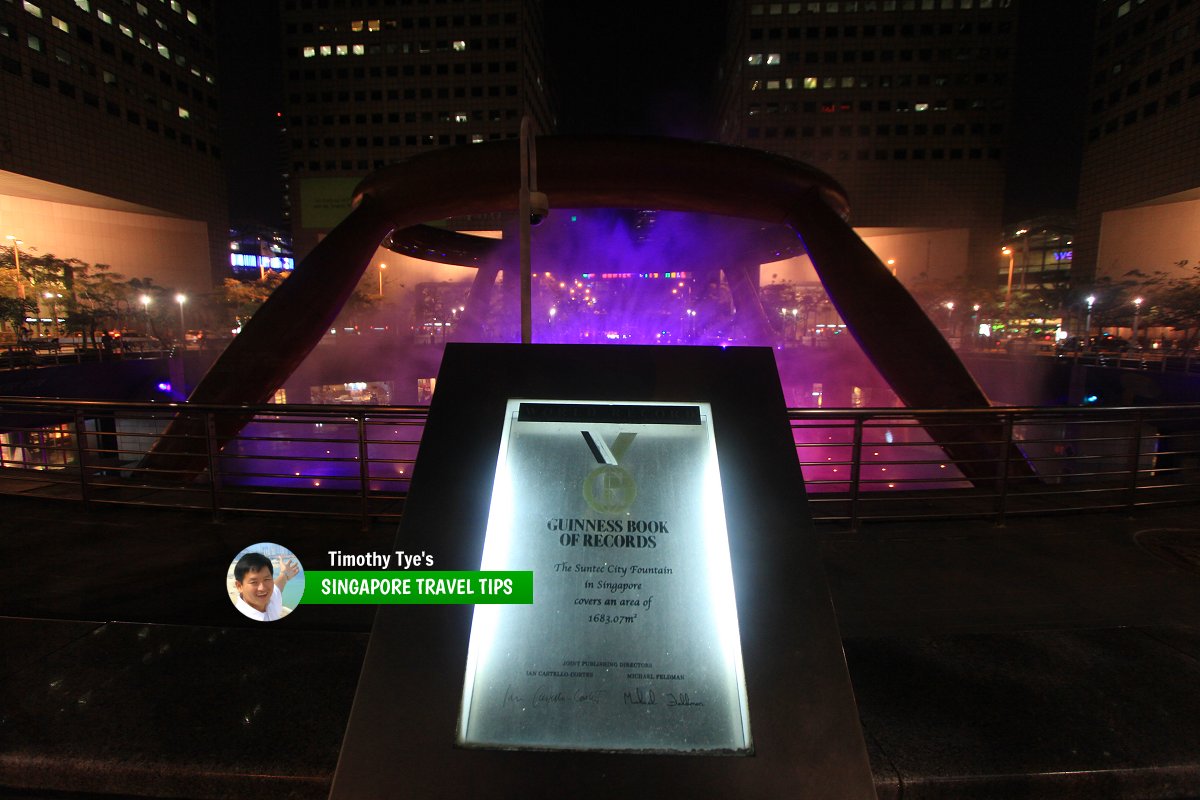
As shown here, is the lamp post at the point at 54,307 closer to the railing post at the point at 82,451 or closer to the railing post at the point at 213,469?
the railing post at the point at 82,451

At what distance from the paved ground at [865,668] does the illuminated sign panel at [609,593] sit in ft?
3.26

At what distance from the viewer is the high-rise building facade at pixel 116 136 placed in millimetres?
37500

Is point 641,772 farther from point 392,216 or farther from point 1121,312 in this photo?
point 1121,312

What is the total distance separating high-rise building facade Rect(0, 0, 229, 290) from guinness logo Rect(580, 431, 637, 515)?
51.8 meters

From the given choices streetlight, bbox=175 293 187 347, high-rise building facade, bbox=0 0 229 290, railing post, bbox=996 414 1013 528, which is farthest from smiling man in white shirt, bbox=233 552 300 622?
streetlight, bbox=175 293 187 347

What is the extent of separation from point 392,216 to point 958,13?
79.3 m

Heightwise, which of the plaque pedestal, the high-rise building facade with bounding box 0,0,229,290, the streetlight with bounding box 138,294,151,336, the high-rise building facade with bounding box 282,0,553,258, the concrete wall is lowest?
the plaque pedestal

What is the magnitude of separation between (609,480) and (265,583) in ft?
7.71

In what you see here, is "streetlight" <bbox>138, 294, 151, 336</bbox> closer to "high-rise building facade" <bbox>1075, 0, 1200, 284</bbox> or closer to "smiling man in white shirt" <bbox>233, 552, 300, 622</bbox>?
"smiling man in white shirt" <bbox>233, 552, 300, 622</bbox>

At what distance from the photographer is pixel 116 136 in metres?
44.0

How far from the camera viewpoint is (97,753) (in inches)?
84.0

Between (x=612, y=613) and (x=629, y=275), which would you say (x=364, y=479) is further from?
(x=629, y=275)

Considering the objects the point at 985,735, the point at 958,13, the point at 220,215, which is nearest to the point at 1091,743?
the point at 985,735

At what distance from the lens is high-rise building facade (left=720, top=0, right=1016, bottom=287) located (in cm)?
6184
